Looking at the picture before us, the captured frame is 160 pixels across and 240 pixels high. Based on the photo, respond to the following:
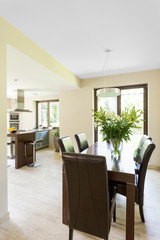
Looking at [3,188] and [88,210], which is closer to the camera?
[88,210]

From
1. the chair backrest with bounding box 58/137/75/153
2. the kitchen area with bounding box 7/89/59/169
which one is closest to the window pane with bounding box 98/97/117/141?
the chair backrest with bounding box 58/137/75/153

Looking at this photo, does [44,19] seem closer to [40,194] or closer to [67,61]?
[67,61]

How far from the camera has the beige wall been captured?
3602mm

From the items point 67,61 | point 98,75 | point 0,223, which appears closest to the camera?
point 0,223

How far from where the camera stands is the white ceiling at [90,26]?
5.22 feet

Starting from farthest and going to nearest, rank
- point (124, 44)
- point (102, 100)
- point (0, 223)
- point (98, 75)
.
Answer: point (102, 100) → point (98, 75) → point (124, 44) → point (0, 223)

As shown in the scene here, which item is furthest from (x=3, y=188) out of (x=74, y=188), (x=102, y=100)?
(x=102, y=100)

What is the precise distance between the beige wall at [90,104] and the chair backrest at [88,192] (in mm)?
2983

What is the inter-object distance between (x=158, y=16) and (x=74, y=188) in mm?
2316

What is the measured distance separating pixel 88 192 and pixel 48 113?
221 inches

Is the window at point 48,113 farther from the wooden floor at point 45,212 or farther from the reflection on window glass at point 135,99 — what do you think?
the wooden floor at point 45,212

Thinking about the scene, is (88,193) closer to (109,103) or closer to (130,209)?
(130,209)

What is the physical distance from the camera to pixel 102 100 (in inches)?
174

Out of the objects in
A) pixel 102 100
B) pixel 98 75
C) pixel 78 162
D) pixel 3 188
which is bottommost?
pixel 3 188
